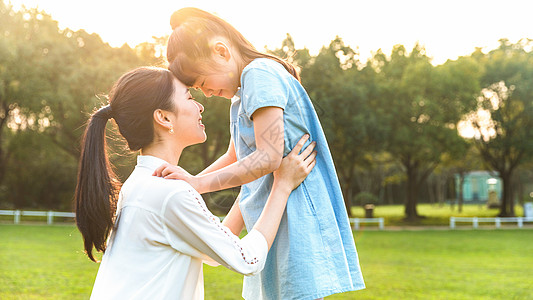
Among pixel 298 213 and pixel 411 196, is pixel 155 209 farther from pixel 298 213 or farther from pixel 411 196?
pixel 411 196

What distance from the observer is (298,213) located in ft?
6.00

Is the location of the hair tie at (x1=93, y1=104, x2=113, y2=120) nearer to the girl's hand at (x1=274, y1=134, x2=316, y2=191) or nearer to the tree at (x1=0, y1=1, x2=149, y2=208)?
the girl's hand at (x1=274, y1=134, x2=316, y2=191)

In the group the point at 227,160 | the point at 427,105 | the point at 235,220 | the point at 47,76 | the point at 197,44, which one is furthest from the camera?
the point at 427,105

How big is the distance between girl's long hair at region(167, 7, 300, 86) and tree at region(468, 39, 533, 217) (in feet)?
85.8

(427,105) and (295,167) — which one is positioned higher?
(427,105)

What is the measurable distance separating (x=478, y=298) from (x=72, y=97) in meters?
17.4

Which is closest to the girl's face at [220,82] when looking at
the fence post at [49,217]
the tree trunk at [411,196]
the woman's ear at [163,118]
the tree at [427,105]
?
the woman's ear at [163,118]

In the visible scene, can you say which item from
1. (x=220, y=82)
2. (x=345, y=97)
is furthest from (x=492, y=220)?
(x=220, y=82)

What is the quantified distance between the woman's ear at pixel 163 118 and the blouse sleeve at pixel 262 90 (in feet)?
0.95

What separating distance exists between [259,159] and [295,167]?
139 mm

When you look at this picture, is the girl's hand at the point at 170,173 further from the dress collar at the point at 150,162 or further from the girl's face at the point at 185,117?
the girl's face at the point at 185,117

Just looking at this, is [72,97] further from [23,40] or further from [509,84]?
[509,84]

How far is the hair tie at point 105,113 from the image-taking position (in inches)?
73.7

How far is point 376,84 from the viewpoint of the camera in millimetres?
23328
